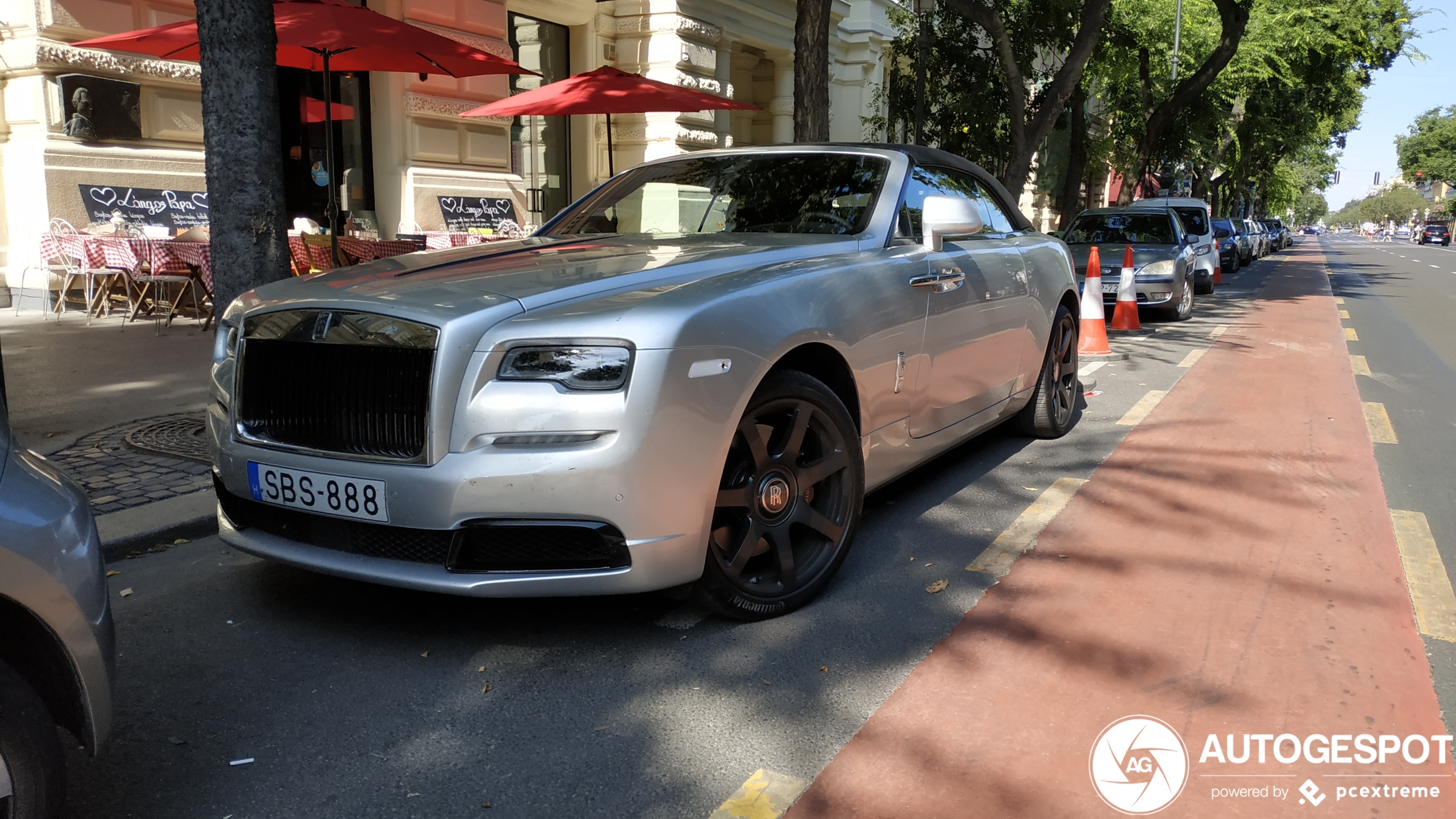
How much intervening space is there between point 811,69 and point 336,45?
4.18 metres

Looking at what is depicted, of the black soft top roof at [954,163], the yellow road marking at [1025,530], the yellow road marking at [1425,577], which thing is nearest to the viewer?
the yellow road marking at [1425,577]

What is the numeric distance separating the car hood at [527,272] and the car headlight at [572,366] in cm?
17

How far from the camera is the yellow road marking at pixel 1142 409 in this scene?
6.99 meters

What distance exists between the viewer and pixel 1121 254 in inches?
561

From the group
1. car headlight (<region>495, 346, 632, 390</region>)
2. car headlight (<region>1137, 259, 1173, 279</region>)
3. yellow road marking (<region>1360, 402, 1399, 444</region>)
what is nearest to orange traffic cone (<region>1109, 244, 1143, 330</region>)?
car headlight (<region>1137, 259, 1173, 279</region>)

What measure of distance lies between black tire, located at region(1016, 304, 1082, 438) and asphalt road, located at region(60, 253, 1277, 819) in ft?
6.54

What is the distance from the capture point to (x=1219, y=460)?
585cm

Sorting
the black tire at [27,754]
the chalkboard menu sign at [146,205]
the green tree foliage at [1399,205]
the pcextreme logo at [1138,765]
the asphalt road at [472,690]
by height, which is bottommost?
the pcextreme logo at [1138,765]

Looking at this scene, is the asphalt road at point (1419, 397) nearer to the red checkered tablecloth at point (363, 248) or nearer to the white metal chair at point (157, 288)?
the red checkered tablecloth at point (363, 248)

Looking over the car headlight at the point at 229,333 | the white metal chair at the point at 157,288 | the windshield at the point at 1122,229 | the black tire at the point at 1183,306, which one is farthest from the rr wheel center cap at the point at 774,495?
the windshield at the point at 1122,229

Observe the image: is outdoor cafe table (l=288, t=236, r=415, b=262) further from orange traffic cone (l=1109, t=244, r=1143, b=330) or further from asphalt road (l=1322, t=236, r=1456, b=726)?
orange traffic cone (l=1109, t=244, r=1143, b=330)

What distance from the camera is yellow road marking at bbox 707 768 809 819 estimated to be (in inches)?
95.8

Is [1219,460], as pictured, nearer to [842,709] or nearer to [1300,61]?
[842,709]

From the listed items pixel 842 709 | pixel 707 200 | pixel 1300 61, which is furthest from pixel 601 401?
pixel 1300 61
